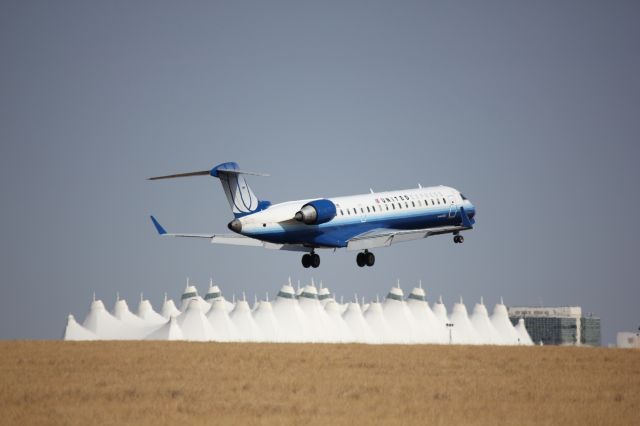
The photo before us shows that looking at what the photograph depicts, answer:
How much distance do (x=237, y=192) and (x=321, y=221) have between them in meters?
4.35

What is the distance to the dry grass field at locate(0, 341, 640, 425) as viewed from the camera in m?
46.7

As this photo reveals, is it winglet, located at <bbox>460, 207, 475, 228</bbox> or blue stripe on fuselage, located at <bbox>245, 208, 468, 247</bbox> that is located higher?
winglet, located at <bbox>460, 207, 475, 228</bbox>

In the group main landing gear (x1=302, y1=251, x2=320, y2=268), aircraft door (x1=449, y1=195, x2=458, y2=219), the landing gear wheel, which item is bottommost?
main landing gear (x1=302, y1=251, x2=320, y2=268)

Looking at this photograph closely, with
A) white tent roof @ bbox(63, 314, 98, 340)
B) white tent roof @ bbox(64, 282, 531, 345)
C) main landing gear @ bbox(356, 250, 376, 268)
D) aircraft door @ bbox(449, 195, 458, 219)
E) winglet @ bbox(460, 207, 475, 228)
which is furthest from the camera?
white tent roof @ bbox(63, 314, 98, 340)

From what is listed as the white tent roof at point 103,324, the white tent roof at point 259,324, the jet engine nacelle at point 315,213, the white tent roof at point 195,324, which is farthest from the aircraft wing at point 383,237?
the white tent roof at point 103,324

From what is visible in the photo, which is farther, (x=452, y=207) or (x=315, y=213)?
(x=452, y=207)

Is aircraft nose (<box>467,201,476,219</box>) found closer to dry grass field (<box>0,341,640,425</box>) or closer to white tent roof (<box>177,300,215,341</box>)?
dry grass field (<box>0,341,640,425</box>)

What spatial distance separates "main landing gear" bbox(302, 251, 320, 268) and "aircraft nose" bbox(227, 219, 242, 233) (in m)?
5.87

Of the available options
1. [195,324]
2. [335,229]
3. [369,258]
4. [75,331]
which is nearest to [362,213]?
[335,229]

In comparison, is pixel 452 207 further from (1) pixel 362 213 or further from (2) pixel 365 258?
(1) pixel 362 213

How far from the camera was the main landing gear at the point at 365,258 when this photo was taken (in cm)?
6588

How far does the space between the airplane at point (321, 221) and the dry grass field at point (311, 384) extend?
21.8ft

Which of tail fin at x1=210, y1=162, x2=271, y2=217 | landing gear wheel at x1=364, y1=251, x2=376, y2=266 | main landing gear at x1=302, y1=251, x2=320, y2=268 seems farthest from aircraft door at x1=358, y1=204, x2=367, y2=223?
tail fin at x1=210, y1=162, x2=271, y2=217

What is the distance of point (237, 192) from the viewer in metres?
59.7
